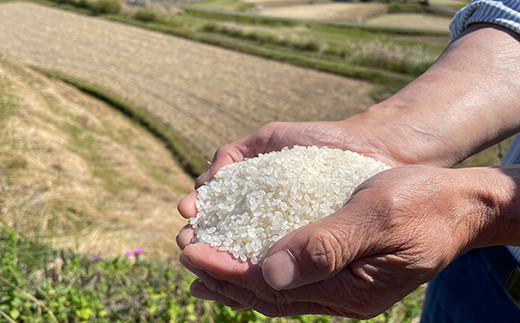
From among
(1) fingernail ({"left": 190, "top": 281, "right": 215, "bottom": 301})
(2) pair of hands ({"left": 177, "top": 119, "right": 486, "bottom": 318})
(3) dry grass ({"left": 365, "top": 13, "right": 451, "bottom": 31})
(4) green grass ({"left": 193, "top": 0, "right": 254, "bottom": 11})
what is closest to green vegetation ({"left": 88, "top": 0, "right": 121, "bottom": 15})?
(4) green grass ({"left": 193, "top": 0, "right": 254, "bottom": 11})

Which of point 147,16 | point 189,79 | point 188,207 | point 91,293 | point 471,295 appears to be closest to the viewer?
point 471,295

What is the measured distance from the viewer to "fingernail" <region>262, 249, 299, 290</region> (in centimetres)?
118

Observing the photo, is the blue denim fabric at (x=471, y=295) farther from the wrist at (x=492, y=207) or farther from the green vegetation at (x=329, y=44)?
the green vegetation at (x=329, y=44)

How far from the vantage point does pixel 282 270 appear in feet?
3.86

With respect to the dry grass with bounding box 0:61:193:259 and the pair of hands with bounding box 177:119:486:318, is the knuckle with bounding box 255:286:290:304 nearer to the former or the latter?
the pair of hands with bounding box 177:119:486:318

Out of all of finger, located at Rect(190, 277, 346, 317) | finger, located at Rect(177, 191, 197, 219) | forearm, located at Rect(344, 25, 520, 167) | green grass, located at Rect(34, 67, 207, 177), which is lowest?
green grass, located at Rect(34, 67, 207, 177)

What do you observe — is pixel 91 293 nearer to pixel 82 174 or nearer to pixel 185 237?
pixel 185 237

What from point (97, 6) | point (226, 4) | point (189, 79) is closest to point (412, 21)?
point (189, 79)

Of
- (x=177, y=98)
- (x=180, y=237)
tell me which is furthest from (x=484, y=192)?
(x=177, y=98)

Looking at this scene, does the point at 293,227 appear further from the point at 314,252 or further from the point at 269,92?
the point at 269,92

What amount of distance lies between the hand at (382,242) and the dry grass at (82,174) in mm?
2453

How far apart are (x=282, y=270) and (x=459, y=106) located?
1052 millimetres

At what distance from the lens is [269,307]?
1.46 meters

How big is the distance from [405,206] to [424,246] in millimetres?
123
